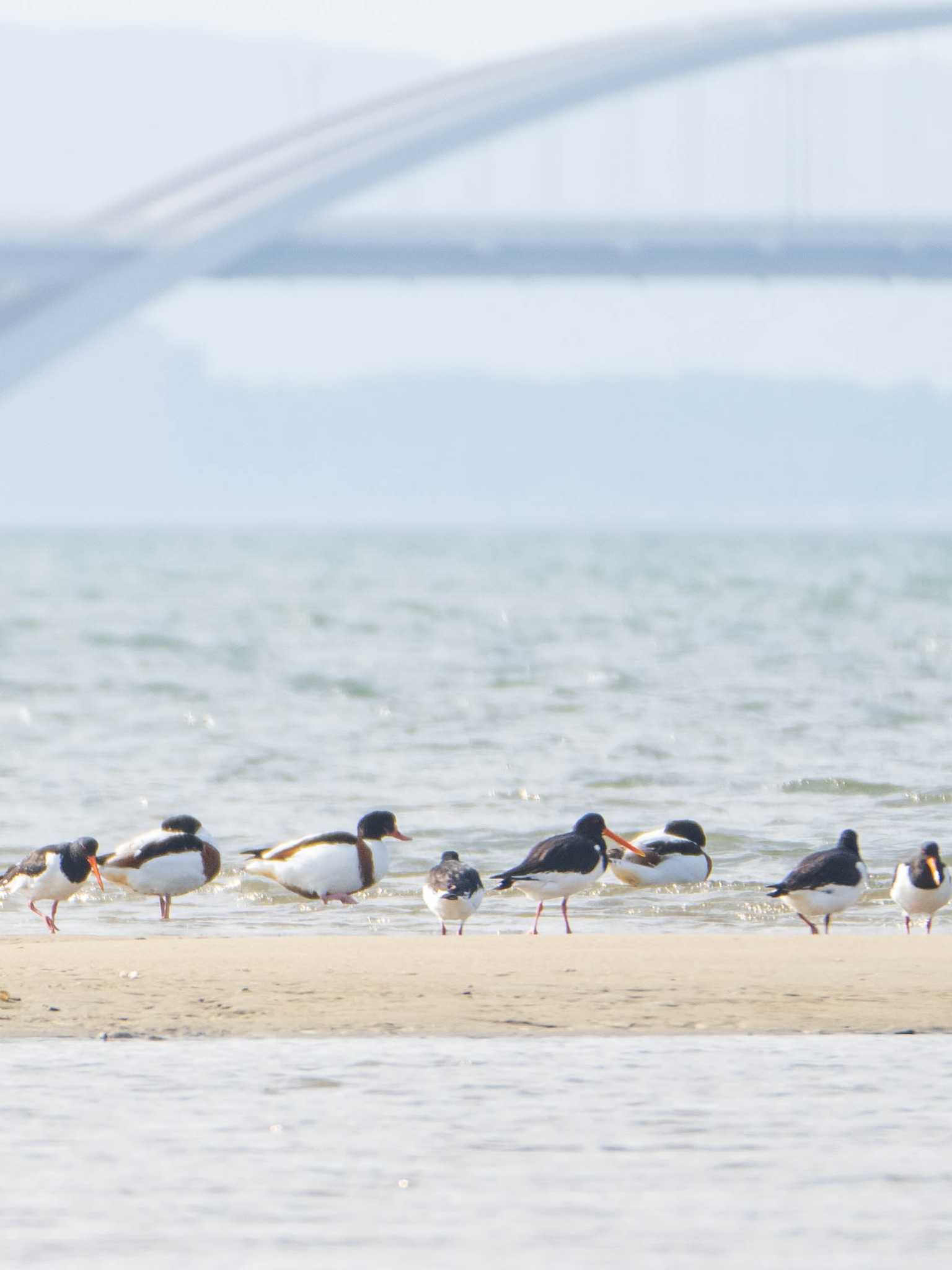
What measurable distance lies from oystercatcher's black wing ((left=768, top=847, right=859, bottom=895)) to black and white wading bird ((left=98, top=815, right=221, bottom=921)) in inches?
94.2

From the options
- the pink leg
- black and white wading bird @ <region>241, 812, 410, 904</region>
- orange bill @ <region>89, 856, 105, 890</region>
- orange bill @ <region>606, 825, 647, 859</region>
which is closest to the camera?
the pink leg

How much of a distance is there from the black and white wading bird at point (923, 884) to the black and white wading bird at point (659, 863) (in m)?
1.23

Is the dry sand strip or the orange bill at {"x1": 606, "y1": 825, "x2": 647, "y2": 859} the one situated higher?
the orange bill at {"x1": 606, "y1": 825, "x2": 647, "y2": 859}

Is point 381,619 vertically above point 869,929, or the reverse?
point 381,619

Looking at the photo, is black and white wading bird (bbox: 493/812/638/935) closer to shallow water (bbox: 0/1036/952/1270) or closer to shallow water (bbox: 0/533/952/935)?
shallow water (bbox: 0/533/952/935)

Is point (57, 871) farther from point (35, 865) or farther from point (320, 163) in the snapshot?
point (320, 163)

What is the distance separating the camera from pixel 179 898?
9656mm

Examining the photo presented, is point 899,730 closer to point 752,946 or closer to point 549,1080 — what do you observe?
point 752,946

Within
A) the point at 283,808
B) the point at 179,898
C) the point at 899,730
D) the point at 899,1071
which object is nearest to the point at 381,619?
the point at 899,730

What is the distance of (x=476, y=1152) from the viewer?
4.56m

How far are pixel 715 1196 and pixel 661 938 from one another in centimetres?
372

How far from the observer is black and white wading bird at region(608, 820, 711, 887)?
30.5ft

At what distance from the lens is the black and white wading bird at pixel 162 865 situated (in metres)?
8.87

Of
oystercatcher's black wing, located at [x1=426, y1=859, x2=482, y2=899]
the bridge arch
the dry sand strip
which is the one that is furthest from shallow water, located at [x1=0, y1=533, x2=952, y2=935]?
the bridge arch
